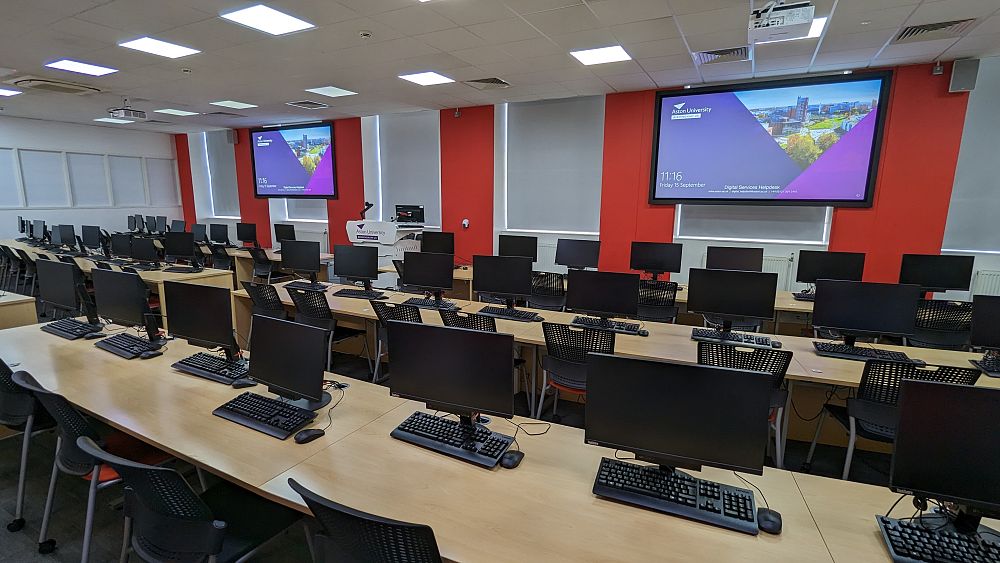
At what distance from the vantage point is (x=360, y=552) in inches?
49.1

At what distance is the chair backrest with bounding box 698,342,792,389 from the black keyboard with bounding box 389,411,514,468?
1.32m

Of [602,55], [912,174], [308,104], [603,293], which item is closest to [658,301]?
[603,293]

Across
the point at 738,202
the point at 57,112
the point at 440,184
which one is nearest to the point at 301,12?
the point at 440,184

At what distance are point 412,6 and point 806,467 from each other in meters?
4.30

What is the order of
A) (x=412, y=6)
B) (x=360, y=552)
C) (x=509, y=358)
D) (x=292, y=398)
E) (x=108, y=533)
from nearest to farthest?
(x=360, y=552)
(x=509, y=358)
(x=292, y=398)
(x=108, y=533)
(x=412, y=6)

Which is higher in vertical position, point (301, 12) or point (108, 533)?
point (301, 12)

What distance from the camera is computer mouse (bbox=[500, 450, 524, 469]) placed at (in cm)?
173

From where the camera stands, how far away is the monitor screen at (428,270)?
174 inches

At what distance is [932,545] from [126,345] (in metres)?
4.08

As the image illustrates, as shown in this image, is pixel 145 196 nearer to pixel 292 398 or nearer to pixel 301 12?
pixel 301 12

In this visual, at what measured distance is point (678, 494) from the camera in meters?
1.52

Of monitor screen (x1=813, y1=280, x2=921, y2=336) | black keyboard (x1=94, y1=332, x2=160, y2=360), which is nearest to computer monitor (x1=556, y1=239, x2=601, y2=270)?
monitor screen (x1=813, y1=280, x2=921, y2=336)

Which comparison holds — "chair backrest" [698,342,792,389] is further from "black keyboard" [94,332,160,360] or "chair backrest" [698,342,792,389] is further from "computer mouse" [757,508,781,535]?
"black keyboard" [94,332,160,360]

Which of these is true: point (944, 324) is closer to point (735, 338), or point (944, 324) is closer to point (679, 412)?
point (735, 338)
